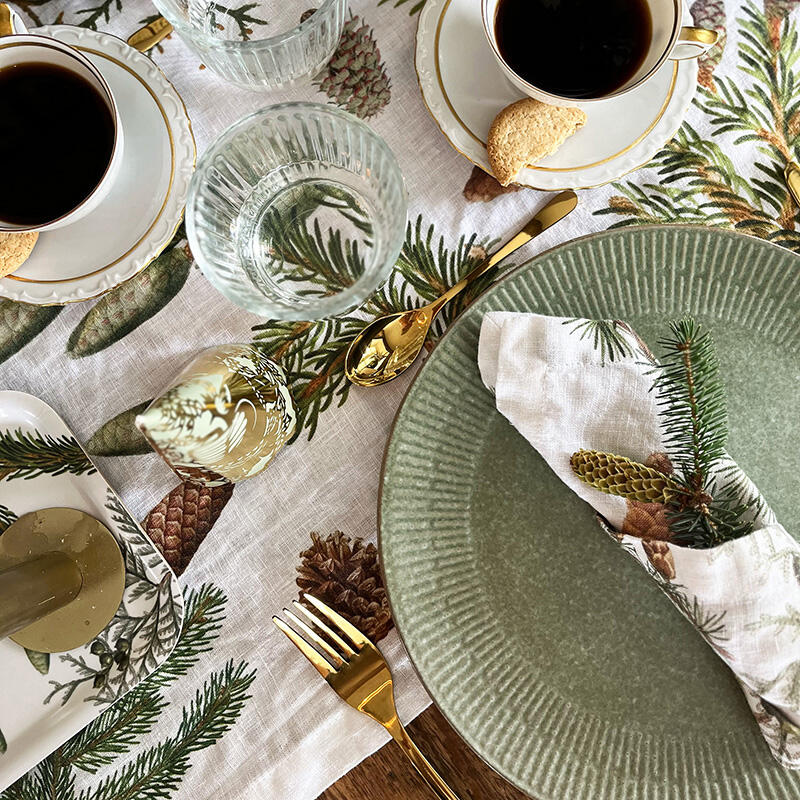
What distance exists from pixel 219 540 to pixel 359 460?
0.16 m

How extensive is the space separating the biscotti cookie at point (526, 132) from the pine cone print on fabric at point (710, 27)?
6.5 inches

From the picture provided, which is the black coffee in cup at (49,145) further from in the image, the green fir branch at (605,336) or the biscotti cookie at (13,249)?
the green fir branch at (605,336)

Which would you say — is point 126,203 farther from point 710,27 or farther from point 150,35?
point 710,27

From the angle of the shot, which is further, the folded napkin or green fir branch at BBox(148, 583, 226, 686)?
green fir branch at BBox(148, 583, 226, 686)

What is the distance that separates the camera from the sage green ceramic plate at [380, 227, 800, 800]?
639mm

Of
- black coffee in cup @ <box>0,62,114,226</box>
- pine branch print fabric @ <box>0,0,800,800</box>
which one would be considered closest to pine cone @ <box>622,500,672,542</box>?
pine branch print fabric @ <box>0,0,800,800</box>

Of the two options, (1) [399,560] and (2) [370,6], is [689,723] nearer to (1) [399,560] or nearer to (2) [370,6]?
(1) [399,560]

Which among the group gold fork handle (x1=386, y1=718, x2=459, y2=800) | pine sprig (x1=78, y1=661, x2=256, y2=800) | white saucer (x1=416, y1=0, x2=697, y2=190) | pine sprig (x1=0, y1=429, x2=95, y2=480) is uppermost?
white saucer (x1=416, y1=0, x2=697, y2=190)

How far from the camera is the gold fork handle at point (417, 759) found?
0.68 m

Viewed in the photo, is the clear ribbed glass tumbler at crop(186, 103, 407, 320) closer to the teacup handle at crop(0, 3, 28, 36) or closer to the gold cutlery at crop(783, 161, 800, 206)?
the teacup handle at crop(0, 3, 28, 36)

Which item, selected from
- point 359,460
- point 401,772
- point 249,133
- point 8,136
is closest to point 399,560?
point 359,460

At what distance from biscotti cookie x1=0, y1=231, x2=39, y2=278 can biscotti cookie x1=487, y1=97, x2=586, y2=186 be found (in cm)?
43

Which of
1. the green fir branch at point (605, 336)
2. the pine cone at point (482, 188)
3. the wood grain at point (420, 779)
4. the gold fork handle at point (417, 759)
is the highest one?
the pine cone at point (482, 188)

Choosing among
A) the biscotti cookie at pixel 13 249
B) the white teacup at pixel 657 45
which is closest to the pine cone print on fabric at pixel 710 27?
the white teacup at pixel 657 45
